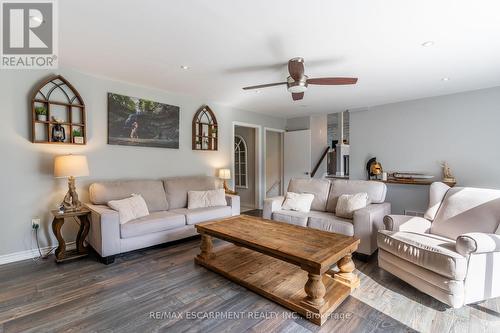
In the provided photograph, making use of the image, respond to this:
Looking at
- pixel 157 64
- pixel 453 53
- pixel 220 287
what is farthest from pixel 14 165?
pixel 453 53

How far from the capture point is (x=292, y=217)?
336cm

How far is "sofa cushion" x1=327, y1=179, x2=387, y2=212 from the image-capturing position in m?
3.38

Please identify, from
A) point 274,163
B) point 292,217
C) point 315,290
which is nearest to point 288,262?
point 315,290

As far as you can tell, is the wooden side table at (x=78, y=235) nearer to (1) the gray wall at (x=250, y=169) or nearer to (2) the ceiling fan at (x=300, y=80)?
(2) the ceiling fan at (x=300, y=80)

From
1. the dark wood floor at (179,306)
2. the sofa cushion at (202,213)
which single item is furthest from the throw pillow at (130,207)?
the dark wood floor at (179,306)

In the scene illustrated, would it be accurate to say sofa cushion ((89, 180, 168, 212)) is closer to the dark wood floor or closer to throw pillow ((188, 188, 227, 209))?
throw pillow ((188, 188, 227, 209))

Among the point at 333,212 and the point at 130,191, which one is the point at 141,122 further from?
the point at 333,212

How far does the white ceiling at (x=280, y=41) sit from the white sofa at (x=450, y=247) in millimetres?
1560

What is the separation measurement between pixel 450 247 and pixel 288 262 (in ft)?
4.69

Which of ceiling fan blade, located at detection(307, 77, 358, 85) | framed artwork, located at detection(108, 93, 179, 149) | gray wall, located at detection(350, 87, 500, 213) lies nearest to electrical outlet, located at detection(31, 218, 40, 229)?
framed artwork, located at detection(108, 93, 179, 149)

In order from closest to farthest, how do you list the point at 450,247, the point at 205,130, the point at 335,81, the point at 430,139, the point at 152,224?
1. the point at 450,247
2. the point at 335,81
3. the point at 152,224
4. the point at 430,139
5. the point at 205,130

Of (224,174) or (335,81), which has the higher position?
(335,81)

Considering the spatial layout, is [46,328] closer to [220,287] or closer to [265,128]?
[220,287]

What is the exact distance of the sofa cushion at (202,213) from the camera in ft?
11.5
